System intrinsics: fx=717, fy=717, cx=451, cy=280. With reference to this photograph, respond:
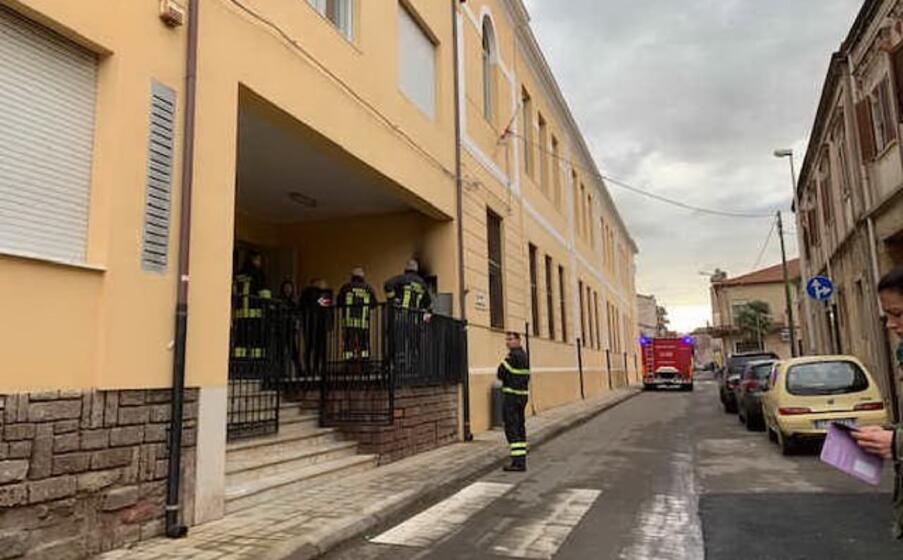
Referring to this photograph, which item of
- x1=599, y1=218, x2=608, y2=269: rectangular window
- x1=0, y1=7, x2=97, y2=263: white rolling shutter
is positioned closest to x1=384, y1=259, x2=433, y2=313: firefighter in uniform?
x1=0, y1=7, x2=97, y2=263: white rolling shutter

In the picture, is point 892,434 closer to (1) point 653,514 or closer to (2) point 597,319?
(1) point 653,514

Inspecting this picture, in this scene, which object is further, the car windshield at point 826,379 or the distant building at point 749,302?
the distant building at point 749,302

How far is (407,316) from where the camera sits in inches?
421

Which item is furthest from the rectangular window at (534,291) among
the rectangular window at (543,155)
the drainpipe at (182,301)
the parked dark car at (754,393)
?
the drainpipe at (182,301)

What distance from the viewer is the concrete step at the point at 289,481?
6.83m

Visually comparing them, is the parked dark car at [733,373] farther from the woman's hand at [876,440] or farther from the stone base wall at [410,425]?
the woman's hand at [876,440]

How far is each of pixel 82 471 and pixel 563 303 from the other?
2000 cm

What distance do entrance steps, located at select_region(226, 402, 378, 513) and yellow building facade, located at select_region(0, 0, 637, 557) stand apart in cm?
54

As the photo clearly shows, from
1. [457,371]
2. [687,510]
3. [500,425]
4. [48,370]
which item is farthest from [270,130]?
[500,425]

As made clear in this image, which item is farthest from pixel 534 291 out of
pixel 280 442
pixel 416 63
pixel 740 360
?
pixel 280 442

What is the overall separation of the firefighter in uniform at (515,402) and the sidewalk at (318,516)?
51 cm

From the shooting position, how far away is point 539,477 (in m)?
9.42

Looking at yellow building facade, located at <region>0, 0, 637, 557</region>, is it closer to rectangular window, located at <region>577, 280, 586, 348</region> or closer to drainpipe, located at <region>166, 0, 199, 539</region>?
drainpipe, located at <region>166, 0, 199, 539</region>

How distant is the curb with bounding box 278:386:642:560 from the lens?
5402 mm
